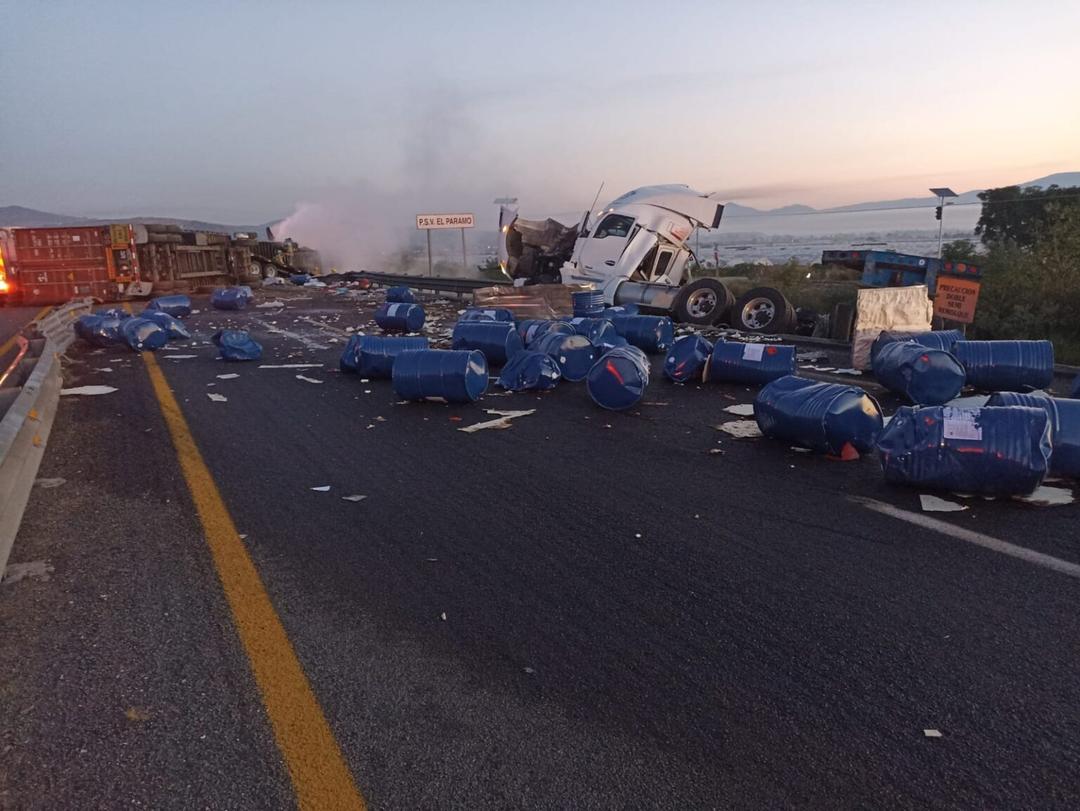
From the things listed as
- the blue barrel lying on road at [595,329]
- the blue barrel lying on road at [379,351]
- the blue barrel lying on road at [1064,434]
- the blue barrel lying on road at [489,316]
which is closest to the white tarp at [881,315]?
the blue barrel lying on road at [595,329]

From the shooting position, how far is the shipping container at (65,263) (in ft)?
68.6

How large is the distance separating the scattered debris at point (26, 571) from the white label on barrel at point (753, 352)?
22.7ft

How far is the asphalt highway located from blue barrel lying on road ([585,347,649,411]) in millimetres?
1668

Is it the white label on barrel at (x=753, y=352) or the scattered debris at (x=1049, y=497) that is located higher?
the white label on barrel at (x=753, y=352)

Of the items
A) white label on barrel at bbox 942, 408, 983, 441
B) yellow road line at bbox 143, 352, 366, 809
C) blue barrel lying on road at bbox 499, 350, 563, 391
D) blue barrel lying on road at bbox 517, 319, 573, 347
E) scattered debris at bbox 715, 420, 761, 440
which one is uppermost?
blue barrel lying on road at bbox 517, 319, 573, 347

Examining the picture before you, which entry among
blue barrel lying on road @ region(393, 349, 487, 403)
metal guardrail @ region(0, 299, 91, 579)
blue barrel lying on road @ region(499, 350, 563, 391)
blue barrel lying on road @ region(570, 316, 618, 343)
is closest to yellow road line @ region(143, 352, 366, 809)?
metal guardrail @ region(0, 299, 91, 579)

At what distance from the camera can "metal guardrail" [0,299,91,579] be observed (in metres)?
4.22

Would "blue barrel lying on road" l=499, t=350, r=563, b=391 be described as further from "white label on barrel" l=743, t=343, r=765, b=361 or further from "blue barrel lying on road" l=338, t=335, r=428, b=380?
"white label on barrel" l=743, t=343, r=765, b=361

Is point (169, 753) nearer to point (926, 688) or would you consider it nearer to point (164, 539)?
point (164, 539)

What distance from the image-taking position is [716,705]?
2725 millimetres

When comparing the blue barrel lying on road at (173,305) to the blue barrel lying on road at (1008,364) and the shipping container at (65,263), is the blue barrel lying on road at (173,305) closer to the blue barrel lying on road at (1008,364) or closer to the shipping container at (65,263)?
the shipping container at (65,263)

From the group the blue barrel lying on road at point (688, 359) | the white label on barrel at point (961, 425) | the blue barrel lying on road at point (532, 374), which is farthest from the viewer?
the blue barrel lying on road at point (688, 359)

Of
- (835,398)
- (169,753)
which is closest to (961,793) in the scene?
(169,753)

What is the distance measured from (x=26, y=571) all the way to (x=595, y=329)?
7533mm
